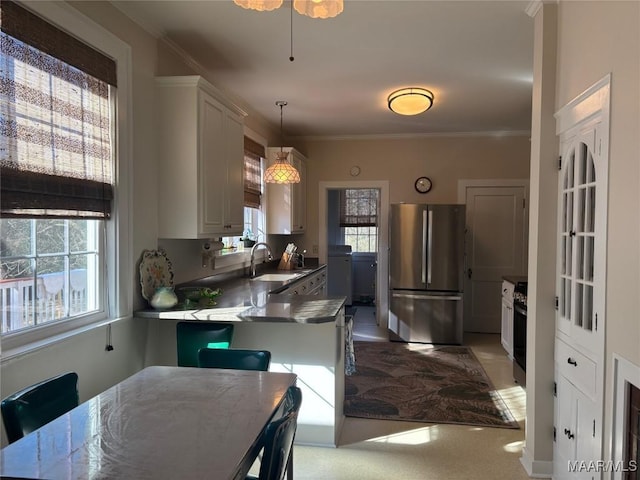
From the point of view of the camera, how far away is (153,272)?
2.87 m

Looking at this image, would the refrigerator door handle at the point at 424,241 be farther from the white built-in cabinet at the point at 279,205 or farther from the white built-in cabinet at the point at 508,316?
the white built-in cabinet at the point at 279,205

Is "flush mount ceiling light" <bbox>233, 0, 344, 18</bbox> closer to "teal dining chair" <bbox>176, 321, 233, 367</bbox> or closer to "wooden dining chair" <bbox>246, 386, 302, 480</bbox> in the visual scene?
"wooden dining chair" <bbox>246, 386, 302, 480</bbox>

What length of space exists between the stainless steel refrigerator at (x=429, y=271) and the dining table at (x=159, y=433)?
3.71 m

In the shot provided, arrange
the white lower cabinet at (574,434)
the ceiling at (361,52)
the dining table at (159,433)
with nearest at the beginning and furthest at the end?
the dining table at (159,433) < the white lower cabinet at (574,434) < the ceiling at (361,52)

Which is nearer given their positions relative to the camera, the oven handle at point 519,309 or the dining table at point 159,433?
the dining table at point 159,433

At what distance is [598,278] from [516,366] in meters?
2.32

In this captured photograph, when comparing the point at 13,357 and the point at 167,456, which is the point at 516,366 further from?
the point at 13,357

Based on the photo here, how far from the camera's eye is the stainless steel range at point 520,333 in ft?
12.1

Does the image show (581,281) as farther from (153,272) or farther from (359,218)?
(359,218)

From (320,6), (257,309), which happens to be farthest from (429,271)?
(320,6)

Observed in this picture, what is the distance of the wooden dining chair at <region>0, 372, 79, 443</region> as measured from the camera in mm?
1507

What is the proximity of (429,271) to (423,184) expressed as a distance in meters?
1.30

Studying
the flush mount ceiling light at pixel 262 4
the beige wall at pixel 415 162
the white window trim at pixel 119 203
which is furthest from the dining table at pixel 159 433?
the beige wall at pixel 415 162

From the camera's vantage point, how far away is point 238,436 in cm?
136
